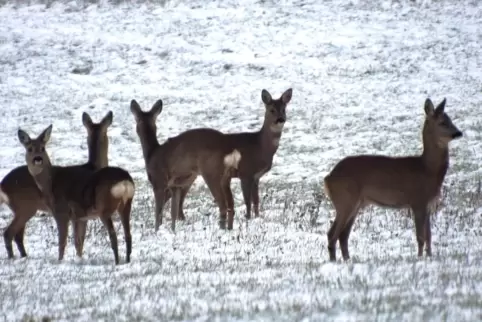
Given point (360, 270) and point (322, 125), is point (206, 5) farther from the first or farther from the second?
point (360, 270)

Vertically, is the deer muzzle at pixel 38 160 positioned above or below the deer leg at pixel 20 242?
above

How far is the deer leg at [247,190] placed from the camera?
13453 mm

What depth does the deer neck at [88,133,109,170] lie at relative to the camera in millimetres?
11773

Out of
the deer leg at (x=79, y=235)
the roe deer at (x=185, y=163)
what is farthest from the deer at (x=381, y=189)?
the roe deer at (x=185, y=163)

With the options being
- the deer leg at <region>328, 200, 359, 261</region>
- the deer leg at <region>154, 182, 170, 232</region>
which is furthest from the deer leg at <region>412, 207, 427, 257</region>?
the deer leg at <region>154, 182, 170, 232</region>

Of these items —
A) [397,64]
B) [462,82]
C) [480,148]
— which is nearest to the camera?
[480,148]

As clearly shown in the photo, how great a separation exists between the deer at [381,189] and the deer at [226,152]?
11.7 feet

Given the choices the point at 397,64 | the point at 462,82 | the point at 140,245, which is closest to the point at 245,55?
the point at 397,64

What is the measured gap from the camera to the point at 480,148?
18.7 meters

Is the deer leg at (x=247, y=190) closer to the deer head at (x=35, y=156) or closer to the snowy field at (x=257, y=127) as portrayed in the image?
the snowy field at (x=257, y=127)

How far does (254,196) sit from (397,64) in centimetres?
1484

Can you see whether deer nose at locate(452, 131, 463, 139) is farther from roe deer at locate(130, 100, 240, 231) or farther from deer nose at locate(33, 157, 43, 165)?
deer nose at locate(33, 157, 43, 165)

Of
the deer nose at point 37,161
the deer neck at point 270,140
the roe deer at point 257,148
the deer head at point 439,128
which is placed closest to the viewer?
the deer head at point 439,128

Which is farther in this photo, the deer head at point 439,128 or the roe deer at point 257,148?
the roe deer at point 257,148
